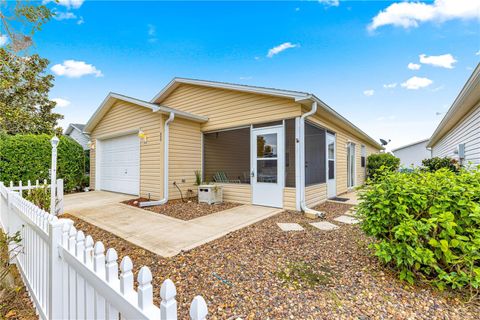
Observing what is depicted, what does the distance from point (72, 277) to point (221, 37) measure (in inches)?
390

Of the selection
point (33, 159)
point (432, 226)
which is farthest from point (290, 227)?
point (33, 159)

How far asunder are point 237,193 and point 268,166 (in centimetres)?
141

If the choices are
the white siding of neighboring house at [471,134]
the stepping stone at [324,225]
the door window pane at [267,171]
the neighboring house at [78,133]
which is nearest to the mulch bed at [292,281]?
the stepping stone at [324,225]

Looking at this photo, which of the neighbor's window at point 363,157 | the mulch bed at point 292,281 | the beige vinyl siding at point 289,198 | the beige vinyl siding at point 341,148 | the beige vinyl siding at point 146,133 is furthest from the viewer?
the neighbor's window at point 363,157

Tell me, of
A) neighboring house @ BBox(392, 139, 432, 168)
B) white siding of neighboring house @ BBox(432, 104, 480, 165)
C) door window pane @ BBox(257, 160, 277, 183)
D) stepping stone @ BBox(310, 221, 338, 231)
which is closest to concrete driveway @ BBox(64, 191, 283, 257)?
door window pane @ BBox(257, 160, 277, 183)

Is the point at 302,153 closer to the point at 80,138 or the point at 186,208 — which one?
the point at 186,208

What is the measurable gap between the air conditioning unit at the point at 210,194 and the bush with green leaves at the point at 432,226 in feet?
15.4

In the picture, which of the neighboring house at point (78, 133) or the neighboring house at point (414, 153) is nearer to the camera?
the neighboring house at point (78, 133)

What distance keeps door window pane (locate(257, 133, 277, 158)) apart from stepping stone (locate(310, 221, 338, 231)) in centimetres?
221

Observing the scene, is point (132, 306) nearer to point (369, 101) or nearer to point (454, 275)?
point (454, 275)

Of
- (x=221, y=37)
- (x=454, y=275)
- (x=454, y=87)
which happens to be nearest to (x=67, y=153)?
(x=221, y=37)

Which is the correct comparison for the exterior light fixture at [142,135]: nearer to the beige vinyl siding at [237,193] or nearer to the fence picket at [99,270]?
the beige vinyl siding at [237,193]

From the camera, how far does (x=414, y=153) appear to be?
2583 centimetres

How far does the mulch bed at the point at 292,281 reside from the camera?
1967 mm
